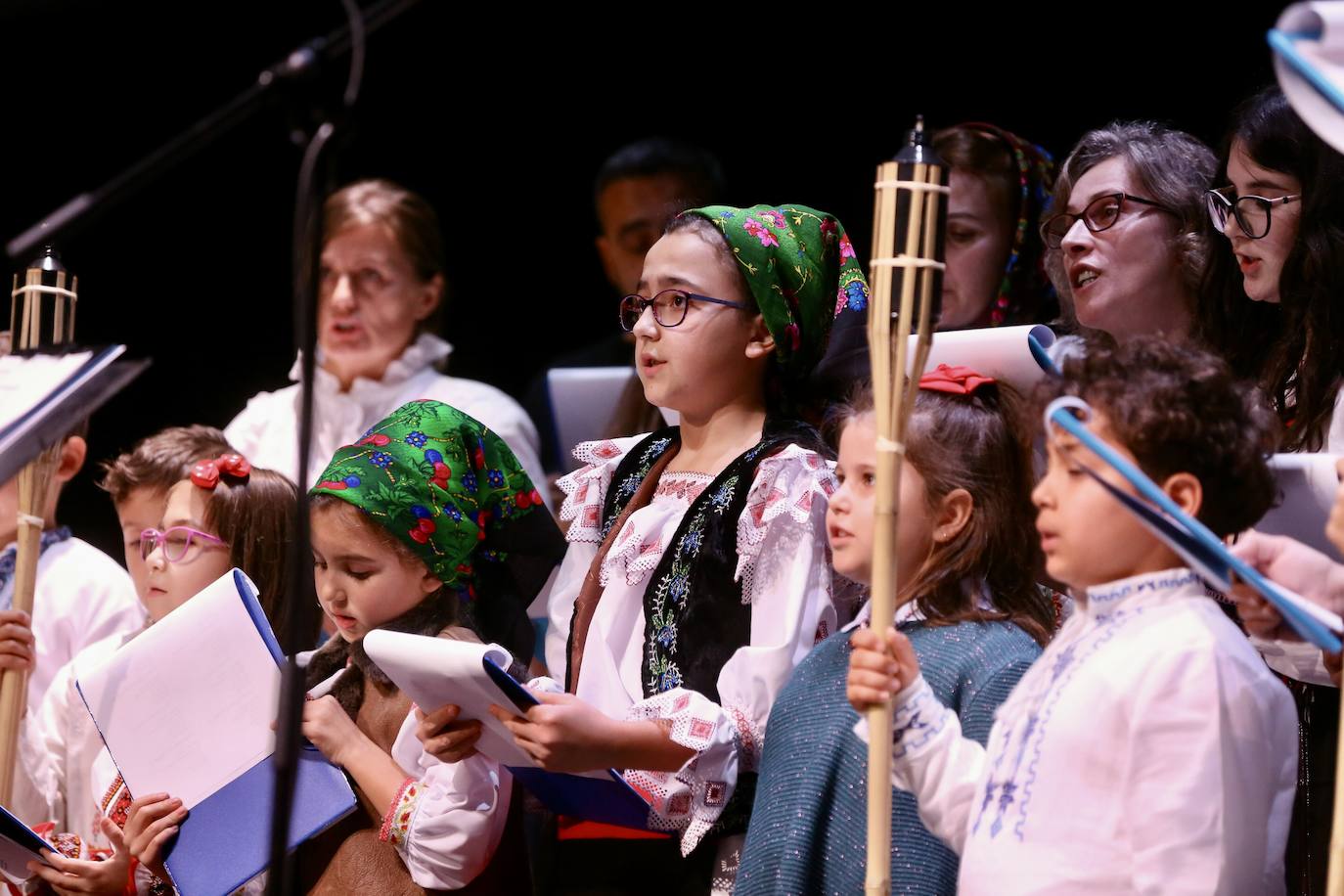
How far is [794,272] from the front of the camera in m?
2.54

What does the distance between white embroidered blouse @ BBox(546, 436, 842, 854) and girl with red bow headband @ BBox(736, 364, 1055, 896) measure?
8 cm

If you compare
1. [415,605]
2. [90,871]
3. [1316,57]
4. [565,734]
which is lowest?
[90,871]

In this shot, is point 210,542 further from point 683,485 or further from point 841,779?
point 841,779

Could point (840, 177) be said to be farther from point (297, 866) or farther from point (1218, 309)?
point (297, 866)

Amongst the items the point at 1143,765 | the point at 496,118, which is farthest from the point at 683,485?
the point at 496,118

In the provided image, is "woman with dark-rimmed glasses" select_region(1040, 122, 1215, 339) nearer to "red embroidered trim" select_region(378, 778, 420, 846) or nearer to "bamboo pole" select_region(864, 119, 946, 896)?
"bamboo pole" select_region(864, 119, 946, 896)

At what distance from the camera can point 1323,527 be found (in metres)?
1.90

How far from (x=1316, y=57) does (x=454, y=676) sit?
1280mm

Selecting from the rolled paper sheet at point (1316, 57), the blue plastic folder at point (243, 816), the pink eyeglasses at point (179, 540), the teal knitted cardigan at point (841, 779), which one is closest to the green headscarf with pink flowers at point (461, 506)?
the blue plastic folder at point (243, 816)

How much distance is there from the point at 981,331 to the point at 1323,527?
59cm

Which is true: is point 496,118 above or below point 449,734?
above

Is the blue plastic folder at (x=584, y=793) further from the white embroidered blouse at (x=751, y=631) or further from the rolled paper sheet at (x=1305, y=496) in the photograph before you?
the rolled paper sheet at (x=1305, y=496)

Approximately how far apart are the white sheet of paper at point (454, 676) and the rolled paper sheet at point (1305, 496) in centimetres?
93

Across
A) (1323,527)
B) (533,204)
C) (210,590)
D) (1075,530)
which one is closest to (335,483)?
(210,590)
